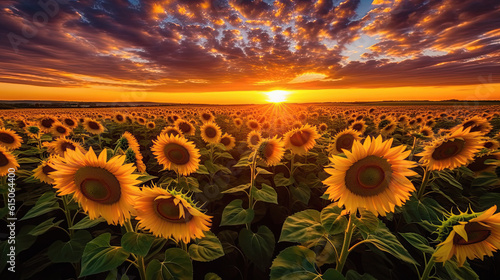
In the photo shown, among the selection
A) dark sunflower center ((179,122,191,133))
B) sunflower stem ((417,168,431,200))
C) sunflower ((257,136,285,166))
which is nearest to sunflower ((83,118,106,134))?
dark sunflower center ((179,122,191,133))

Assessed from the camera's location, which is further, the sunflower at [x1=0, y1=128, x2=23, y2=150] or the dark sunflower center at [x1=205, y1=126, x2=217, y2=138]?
the dark sunflower center at [x1=205, y1=126, x2=217, y2=138]

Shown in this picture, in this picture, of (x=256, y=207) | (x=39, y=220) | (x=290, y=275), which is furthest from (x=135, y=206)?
(x=39, y=220)

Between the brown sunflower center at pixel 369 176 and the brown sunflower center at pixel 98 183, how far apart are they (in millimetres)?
2098

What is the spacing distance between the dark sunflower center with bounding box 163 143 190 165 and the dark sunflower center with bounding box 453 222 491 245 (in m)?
3.47

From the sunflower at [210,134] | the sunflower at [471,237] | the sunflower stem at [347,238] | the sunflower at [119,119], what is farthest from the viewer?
the sunflower at [119,119]

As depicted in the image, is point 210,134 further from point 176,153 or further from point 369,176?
point 369,176

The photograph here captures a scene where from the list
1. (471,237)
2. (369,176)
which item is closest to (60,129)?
(369,176)

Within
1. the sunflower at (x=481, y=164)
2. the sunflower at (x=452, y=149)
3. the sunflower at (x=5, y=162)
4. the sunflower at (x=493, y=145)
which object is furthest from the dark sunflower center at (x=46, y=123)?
the sunflower at (x=493, y=145)

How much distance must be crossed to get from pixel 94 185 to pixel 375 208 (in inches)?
97.9

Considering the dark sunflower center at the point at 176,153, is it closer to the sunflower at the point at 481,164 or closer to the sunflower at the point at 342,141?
the sunflower at the point at 342,141

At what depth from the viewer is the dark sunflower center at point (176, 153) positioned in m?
3.72

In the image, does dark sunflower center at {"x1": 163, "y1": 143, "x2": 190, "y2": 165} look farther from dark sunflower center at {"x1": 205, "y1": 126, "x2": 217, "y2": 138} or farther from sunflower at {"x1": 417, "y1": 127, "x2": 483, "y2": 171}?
sunflower at {"x1": 417, "y1": 127, "x2": 483, "y2": 171}

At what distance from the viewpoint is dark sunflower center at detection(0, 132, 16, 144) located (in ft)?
16.4

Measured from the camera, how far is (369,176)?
1896 mm
